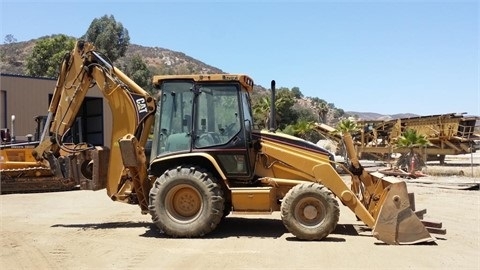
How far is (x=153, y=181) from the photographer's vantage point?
32.8 ft

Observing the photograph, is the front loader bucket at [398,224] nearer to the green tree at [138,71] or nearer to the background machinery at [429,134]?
the background machinery at [429,134]

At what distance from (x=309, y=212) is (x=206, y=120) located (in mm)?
2466

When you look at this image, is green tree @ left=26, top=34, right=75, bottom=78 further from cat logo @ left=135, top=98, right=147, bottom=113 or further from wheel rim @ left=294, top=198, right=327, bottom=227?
wheel rim @ left=294, top=198, right=327, bottom=227

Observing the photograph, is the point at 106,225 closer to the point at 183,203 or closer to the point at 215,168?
the point at 183,203

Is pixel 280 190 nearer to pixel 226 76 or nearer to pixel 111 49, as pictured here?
pixel 226 76

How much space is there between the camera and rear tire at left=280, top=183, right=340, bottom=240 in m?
8.91

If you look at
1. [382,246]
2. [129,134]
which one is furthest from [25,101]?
[382,246]

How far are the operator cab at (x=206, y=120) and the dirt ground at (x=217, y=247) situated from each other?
1.51 m

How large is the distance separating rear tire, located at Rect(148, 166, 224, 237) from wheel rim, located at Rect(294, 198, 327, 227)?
1.35 meters

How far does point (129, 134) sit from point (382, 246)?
5.04 m

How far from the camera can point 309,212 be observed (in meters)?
9.00

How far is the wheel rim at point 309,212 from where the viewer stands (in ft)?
29.5

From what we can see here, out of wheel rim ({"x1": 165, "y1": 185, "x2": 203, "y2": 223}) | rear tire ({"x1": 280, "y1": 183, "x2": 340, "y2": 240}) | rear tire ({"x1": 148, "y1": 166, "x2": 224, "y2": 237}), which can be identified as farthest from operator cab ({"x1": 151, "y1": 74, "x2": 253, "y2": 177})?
rear tire ({"x1": 280, "y1": 183, "x2": 340, "y2": 240})

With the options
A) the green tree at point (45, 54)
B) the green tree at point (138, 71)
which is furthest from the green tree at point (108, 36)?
the green tree at point (45, 54)
